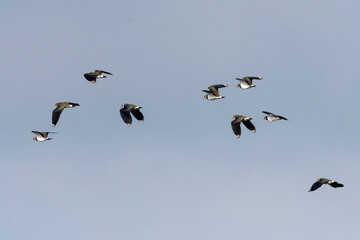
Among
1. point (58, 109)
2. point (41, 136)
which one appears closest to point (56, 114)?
point (58, 109)

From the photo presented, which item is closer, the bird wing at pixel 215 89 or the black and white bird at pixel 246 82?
the bird wing at pixel 215 89

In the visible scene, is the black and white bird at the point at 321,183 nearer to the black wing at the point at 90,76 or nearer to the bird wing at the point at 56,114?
the black wing at the point at 90,76

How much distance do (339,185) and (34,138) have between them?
41.7 m

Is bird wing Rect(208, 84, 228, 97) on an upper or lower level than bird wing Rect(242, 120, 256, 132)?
upper

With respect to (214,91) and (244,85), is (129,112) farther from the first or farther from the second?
(244,85)

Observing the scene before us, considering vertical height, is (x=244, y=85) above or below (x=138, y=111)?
above

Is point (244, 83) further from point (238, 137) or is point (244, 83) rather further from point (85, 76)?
point (85, 76)

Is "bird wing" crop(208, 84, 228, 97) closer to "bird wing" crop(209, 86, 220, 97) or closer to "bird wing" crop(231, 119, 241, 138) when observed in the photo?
"bird wing" crop(209, 86, 220, 97)

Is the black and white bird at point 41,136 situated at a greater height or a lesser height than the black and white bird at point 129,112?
lesser

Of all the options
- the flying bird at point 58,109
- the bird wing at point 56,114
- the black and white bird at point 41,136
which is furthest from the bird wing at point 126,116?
the black and white bird at point 41,136

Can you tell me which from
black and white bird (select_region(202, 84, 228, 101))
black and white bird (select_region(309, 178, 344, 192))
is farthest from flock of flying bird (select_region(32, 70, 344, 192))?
black and white bird (select_region(309, 178, 344, 192))

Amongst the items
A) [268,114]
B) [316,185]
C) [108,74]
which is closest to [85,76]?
[108,74]

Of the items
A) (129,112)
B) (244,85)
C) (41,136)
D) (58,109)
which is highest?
(244,85)

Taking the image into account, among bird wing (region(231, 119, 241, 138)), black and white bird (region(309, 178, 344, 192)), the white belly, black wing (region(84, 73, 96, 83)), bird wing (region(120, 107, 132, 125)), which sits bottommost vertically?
black and white bird (region(309, 178, 344, 192))
